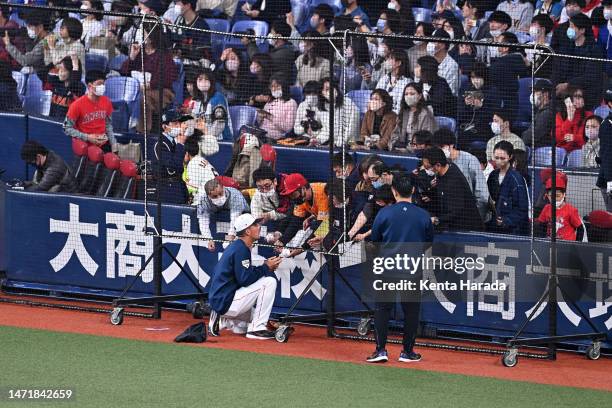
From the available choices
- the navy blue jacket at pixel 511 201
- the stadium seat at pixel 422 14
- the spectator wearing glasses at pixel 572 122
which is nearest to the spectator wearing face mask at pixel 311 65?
the stadium seat at pixel 422 14

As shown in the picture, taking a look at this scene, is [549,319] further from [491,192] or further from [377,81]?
[377,81]

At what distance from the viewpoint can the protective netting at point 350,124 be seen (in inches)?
463

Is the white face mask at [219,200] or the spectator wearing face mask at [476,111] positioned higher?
the spectator wearing face mask at [476,111]

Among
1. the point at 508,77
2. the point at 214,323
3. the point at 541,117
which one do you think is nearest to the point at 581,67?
the point at 508,77

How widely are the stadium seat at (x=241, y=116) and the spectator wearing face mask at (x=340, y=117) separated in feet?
2.66

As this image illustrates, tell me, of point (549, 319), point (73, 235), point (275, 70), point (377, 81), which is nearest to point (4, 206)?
point (73, 235)

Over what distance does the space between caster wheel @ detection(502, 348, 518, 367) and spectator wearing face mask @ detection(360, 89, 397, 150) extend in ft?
8.95

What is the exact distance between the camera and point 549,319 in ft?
37.2

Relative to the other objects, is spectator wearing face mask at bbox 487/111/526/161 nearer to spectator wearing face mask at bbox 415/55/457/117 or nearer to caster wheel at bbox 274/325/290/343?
spectator wearing face mask at bbox 415/55/457/117

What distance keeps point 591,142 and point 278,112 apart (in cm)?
346

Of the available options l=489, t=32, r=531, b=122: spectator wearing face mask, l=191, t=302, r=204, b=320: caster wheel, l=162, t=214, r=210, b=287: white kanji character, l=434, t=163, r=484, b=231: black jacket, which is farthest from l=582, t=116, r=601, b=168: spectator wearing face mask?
l=191, t=302, r=204, b=320: caster wheel

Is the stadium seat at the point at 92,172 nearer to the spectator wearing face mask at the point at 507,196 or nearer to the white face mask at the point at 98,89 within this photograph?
the white face mask at the point at 98,89

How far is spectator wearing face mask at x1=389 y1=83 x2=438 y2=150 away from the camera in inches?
496

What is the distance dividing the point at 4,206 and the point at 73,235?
Answer: 1070mm
